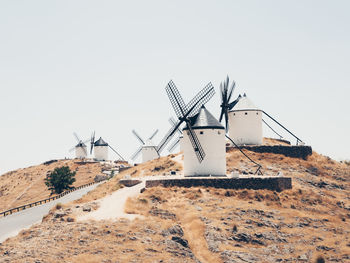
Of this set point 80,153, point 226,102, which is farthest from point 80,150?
point 226,102

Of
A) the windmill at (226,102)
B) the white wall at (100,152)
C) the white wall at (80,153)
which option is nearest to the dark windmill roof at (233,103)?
the windmill at (226,102)

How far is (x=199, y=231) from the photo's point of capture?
29.1 meters

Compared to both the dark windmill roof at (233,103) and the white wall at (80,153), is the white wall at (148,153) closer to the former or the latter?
the white wall at (80,153)

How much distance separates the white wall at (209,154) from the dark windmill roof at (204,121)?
38 cm

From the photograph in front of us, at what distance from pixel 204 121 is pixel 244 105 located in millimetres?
15639

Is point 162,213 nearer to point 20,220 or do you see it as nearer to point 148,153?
point 20,220

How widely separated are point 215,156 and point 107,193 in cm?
1052

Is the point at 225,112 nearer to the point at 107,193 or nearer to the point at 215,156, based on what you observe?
the point at 215,156

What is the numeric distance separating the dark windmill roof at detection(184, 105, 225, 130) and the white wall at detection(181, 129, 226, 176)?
0.38 meters

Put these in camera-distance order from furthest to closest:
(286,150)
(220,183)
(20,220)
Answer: (286,150) < (20,220) < (220,183)

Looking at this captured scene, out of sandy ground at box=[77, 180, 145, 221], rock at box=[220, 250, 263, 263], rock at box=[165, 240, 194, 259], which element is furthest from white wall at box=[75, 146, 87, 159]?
rock at box=[220, 250, 263, 263]

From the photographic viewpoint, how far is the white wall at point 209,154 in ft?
127

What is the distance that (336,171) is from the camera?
163 ft

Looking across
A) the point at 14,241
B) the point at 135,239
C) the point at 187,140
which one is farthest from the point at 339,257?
the point at 14,241
